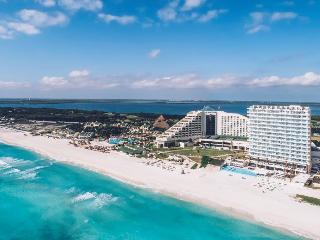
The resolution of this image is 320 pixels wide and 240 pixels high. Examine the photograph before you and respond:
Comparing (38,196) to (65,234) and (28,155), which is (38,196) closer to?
(65,234)

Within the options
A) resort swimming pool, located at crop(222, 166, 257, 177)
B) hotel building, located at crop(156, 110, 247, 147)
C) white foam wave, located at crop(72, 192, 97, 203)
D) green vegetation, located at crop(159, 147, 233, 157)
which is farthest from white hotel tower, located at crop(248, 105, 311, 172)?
white foam wave, located at crop(72, 192, 97, 203)

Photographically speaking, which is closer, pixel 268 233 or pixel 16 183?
pixel 268 233

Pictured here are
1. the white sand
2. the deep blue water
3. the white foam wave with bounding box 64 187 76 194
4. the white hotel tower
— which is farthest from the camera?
the white hotel tower

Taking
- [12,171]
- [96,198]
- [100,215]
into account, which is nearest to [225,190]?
[100,215]

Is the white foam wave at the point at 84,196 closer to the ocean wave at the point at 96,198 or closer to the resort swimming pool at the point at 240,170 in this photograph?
the ocean wave at the point at 96,198

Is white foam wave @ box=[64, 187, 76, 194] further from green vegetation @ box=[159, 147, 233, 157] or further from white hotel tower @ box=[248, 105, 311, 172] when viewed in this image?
white hotel tower @ box=[248, 105, 311, 172]

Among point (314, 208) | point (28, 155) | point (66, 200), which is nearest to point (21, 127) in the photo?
point (28, 155)

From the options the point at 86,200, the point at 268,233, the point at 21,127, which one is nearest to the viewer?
the point at 268,233

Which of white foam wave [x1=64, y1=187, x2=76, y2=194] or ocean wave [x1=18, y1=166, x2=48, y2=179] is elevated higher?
ocean wave [x1=18, y1=166, x2=48, y2=179]
